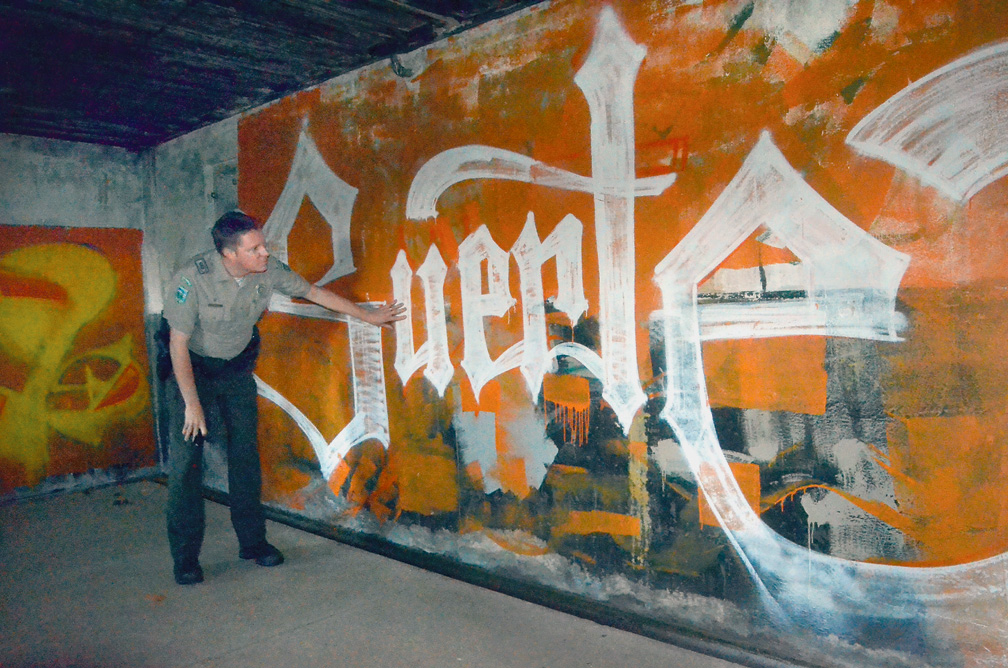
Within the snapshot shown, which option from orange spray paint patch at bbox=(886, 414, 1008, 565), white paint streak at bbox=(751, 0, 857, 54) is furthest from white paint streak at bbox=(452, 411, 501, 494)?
white paint streak at bbox=(751, 0, 857, 54)

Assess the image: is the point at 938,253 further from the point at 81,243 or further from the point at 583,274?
the point at 81,243

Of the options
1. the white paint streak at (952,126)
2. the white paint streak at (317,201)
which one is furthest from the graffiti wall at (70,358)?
the white paint streak at (952,126)

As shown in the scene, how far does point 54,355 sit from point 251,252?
117 inches

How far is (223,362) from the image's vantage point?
3371 millimetres

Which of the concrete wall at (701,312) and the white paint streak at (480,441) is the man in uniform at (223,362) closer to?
the concrete wall at (701,312)

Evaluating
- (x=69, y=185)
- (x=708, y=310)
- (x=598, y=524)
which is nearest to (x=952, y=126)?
(x=708, y=310)

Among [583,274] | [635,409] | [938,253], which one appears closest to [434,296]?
[583,274]

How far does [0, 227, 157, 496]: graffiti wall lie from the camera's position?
4.89 meters

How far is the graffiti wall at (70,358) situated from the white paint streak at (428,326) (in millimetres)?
3070

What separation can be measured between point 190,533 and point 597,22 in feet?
9.95

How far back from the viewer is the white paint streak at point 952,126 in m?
1.93

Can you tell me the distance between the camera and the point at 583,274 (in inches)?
110

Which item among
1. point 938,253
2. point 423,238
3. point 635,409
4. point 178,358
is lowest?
point 635,409

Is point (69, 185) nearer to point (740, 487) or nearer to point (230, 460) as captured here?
point (230, 460)
